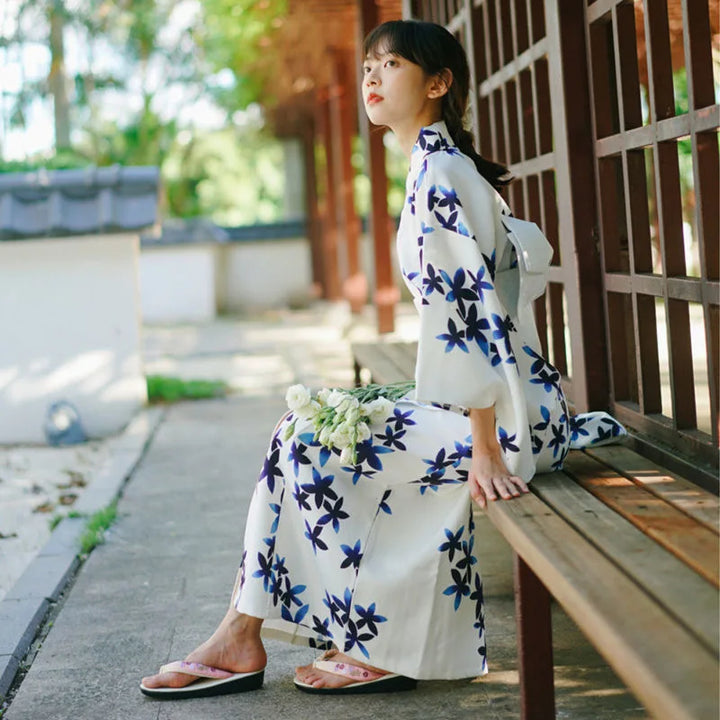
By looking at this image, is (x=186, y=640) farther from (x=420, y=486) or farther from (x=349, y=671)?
(x=420, y=486)

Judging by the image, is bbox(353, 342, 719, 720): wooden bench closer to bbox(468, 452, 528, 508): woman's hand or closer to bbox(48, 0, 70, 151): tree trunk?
bbox(468, 452, 528, 508): woman's hand

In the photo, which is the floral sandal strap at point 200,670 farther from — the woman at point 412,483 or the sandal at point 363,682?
the sandal at point 363,682

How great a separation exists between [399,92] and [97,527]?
7.65 ft

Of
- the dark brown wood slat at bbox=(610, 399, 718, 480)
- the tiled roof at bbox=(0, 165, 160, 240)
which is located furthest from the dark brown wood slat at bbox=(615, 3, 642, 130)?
the tiled roof at bbox=(0, 165, 160, 240)

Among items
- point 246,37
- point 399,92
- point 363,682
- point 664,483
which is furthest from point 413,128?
point 246,37

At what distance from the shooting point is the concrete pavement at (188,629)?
2531mm

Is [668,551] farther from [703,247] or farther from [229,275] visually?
[229,275]

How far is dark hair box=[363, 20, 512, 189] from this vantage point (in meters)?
2.49

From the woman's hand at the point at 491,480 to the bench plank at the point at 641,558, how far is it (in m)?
0.06

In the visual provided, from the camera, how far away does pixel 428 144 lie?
2416 millimetres

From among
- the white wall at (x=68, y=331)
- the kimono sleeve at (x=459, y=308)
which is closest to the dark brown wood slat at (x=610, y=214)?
the kimono sleeve at (x=459, y=308)

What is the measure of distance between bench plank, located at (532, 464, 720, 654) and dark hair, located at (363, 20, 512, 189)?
28.2 inches

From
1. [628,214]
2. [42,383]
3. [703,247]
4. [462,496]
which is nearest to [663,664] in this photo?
[462,496]

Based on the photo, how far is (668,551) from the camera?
73.7 inches
